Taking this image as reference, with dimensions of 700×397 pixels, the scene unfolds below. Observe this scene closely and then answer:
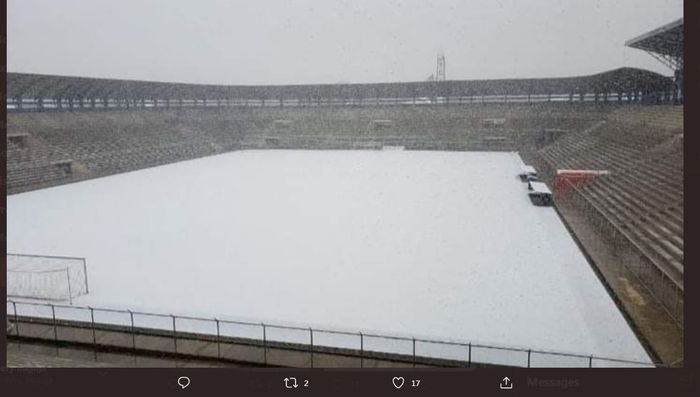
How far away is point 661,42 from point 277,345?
22.6 metres

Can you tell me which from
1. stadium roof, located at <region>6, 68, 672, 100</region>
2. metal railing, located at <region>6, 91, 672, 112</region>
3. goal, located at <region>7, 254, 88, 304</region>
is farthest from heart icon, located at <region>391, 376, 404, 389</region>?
metal railing, located at <region>6, 91, 672, 112</region>

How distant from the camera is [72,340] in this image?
7043 millimetres

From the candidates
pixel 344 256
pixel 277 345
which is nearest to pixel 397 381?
pixel 277 345

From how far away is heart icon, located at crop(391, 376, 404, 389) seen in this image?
2918mm

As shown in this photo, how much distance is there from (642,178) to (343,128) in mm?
33075

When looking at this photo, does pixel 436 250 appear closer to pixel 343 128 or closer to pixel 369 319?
pixel 369 319

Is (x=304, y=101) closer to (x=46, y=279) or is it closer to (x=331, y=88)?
(x=331, y=88)

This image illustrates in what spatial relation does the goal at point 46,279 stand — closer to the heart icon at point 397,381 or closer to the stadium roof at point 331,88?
the heart icon at point 397,381

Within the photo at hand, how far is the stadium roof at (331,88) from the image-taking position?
1249 inches

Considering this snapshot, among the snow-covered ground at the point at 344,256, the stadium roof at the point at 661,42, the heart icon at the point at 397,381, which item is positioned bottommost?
the snow-covered ground at the point at 344,256

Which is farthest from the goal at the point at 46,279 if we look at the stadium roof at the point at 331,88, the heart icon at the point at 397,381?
the stadium roof at the point at 331,88

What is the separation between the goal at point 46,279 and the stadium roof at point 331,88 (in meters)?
20.2

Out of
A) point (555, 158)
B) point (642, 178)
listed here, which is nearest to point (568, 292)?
point (642, 178)

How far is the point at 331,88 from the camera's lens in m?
48.2
